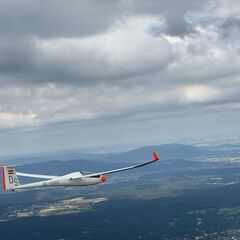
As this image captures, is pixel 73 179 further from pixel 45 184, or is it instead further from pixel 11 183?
pixel 11 183

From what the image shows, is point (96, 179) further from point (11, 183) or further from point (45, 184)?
point (11, 183)

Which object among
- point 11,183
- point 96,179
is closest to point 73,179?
point 96,179

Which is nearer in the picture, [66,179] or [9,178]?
[66,179]

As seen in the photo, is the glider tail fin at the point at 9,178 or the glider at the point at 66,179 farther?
the glider tail fin at the point at 9,178

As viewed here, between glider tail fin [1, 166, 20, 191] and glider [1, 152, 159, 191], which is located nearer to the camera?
glider [1, 152, 159, 191]

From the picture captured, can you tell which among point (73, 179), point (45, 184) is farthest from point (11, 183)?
point (73, 179)

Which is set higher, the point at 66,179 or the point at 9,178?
the point at 9,178
